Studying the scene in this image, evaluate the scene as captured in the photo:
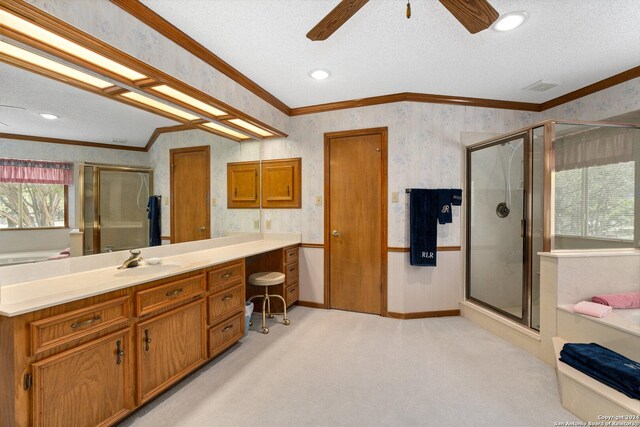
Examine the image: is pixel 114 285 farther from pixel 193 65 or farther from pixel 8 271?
pixel 193 65

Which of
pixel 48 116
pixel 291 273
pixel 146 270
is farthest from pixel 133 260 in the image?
pixel 291 273

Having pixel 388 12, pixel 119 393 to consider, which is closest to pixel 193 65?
pixel 388 12

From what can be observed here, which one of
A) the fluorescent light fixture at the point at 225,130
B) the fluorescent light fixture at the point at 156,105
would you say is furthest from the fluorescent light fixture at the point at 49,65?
the fluorescent light fixture at the point at 225,130

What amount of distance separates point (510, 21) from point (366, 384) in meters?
2.66

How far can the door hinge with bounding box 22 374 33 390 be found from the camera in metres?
1.19

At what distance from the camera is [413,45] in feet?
7.36

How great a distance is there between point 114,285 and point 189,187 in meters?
1.31

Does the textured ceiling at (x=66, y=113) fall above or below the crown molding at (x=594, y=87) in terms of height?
below

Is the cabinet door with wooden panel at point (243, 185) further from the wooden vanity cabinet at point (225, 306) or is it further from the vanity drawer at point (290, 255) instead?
the wooden vanity cabinet at point (225, 306)

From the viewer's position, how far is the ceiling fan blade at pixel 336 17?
55.6 inches

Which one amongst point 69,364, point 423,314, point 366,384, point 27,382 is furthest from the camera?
point 423,314

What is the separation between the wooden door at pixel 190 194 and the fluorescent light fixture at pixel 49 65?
2.41 feet

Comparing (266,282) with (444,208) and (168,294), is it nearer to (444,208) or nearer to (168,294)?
(168,294)

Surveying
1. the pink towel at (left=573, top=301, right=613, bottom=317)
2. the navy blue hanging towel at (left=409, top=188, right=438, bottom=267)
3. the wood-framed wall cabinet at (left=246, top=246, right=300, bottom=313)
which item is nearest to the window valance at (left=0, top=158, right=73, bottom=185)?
the wood-framed wall cabinet at (left=246, top=246, right=300, bottom=313)
